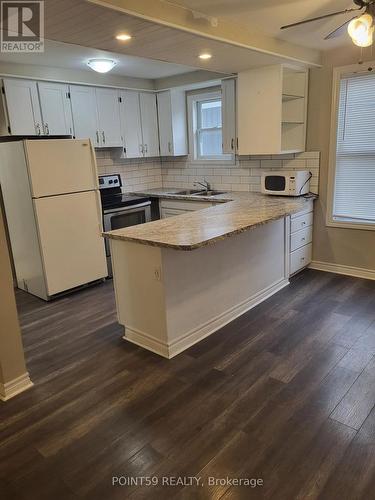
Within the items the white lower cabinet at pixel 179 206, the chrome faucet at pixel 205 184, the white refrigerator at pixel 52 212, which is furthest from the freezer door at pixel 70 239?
the chrome faucet at pixel 205 184

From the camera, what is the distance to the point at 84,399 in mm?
2361

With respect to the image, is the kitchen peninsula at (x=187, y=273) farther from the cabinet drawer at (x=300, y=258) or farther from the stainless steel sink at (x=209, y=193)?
the stainless steel sink at (x=209, y=193)

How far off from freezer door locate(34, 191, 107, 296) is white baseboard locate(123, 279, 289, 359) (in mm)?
Result: 1258

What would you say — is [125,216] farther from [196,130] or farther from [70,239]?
[196,130]

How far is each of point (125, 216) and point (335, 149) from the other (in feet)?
8.40

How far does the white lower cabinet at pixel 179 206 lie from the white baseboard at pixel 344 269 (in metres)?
1.48

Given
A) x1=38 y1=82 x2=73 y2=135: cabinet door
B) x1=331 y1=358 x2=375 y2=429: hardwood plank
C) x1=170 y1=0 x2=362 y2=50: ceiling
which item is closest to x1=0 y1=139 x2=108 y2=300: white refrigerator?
x1=38 y1=82 x2=73 y2=135: cabinet door

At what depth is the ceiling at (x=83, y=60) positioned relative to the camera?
341cm

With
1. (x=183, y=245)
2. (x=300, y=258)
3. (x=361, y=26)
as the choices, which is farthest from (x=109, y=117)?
(x=361, y=26)

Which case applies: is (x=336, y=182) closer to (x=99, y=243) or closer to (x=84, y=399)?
(x=99, y=243)

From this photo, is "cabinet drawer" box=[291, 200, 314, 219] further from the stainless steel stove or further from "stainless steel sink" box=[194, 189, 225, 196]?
the stainless steel stove

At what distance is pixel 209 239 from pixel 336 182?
2.38 m

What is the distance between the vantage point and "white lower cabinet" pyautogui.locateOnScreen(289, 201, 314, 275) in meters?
4.08

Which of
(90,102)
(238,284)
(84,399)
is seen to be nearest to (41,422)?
(84,399)
